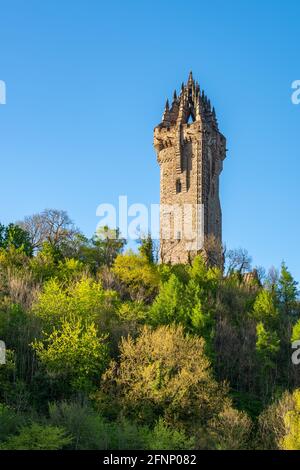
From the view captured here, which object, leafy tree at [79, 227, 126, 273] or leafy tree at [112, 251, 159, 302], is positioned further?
leafy tree at [79, 227, 126, 273]

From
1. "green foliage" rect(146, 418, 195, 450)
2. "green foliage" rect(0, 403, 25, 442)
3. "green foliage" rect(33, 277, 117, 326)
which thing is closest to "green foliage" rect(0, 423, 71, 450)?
"green foliage" rect(0, 403, 25, 442)

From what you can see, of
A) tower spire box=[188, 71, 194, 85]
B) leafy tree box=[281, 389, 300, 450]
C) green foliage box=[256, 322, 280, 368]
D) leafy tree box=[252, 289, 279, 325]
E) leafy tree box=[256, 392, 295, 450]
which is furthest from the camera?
tower spire box=[188, 71, 194, 85]

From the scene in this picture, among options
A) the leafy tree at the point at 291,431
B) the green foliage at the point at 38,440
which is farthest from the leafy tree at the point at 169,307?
the green foliage at the point at 38,440

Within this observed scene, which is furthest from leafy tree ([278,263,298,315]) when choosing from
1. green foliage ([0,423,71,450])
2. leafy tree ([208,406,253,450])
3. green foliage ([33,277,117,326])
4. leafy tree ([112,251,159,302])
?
green foliage ([0,423,71,450])

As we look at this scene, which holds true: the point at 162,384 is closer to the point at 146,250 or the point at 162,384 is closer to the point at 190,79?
the point at 146,250

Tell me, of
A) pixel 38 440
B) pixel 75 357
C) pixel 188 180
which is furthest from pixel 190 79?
pixel 38 440

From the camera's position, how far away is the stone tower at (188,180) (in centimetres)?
7794

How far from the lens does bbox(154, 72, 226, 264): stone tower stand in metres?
77.9

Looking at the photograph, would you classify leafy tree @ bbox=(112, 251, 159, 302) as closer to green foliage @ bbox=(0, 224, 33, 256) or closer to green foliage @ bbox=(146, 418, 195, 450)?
green foliage @ bbox=(0, 224, 33, 256)

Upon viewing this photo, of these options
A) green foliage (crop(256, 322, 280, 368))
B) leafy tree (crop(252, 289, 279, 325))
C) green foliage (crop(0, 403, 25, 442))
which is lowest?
green foliage (crop(0, 403, 25, 442))

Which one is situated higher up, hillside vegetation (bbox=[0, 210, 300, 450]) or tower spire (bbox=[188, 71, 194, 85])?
tower spire (bbox=[188, 71, 194, 85])

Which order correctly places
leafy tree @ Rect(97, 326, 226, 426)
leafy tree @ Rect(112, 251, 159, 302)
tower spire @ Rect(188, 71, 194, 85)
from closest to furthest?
leafy tree @ Rect(97, 326, 226, 426) → leafy tree @ Rect(112, 251, 159, 302) → tower spire @ Rect(188, 71, 194, 85)

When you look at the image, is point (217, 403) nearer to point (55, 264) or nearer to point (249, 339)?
point (249, 339)
